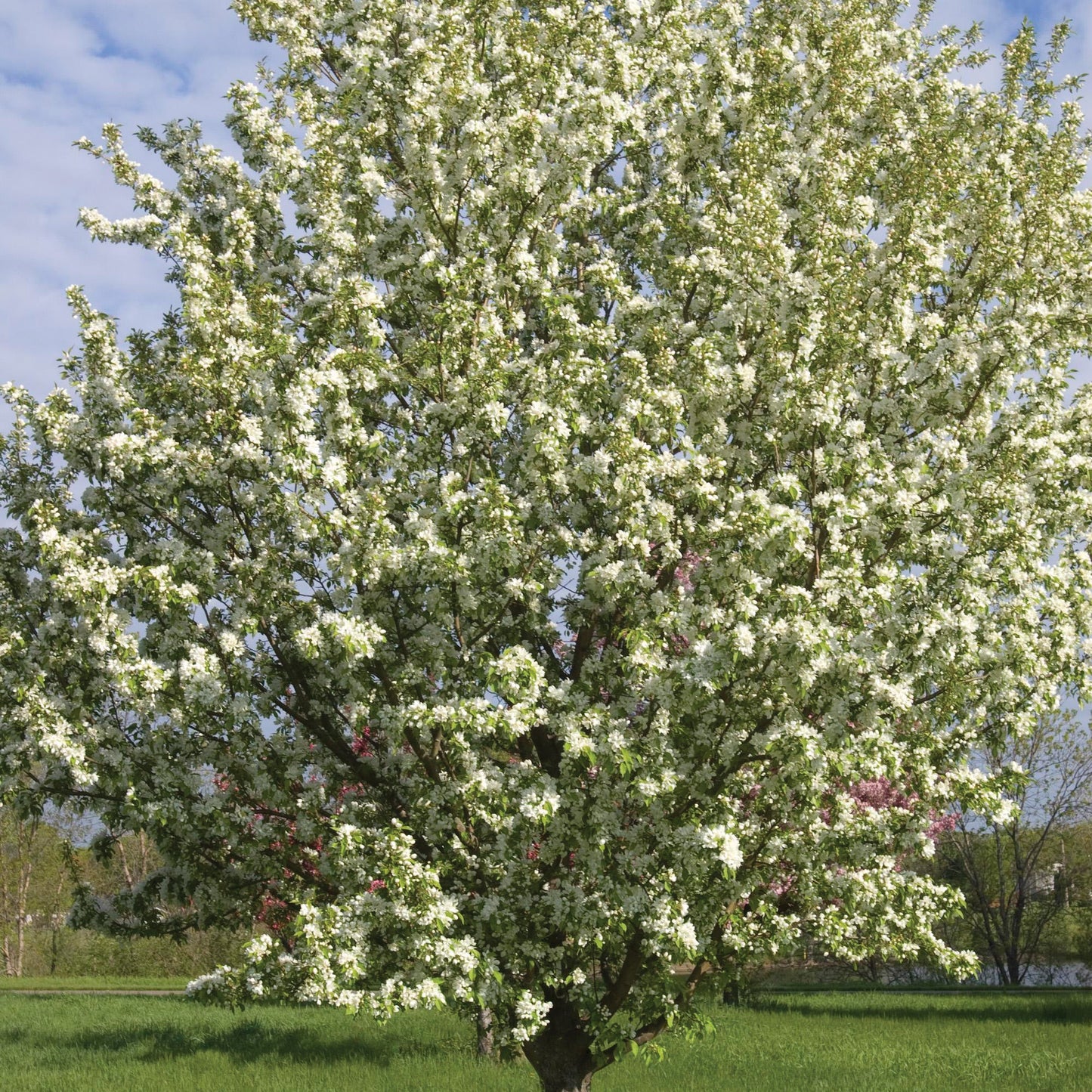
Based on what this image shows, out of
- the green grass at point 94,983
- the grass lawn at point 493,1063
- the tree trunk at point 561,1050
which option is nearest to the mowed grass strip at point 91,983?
the green grass at point 94,983

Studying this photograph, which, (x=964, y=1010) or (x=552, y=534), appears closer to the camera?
(x=552, y=534)

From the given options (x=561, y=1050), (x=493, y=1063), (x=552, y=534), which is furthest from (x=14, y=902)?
(x=552, y=534)

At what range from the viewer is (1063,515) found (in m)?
10.9

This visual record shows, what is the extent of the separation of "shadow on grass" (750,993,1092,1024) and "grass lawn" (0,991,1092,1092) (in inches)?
3.1

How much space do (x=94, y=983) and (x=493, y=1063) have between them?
28347 millimetres

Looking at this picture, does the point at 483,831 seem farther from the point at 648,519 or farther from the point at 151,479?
the point at 151,479

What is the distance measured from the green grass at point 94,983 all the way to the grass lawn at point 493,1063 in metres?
11.0

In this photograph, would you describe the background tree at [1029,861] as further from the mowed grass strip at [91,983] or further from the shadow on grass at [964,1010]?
the mowed grass strip at [91,983]

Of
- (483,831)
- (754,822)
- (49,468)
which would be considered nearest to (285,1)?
(49,468)

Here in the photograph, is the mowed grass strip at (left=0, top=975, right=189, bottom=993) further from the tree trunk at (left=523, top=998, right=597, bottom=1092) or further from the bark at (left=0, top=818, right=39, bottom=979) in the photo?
the tree trunk at (left=523, top=998, right=597, bottom=1092)

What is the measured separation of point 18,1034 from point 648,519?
23.7 m

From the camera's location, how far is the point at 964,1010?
28.2 meters

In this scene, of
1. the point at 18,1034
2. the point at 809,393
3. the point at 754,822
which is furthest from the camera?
the point at 18,1034

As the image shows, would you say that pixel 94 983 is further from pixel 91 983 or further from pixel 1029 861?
pixel 1029 861
